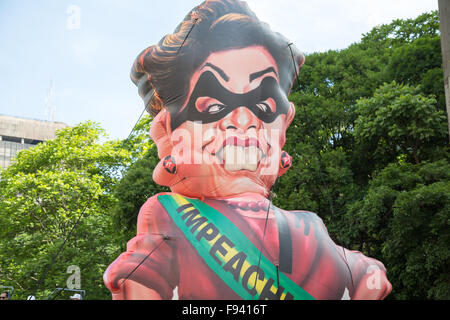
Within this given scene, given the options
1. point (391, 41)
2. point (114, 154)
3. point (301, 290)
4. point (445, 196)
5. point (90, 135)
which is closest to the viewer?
point (301, 290)

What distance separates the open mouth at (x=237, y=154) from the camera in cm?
491

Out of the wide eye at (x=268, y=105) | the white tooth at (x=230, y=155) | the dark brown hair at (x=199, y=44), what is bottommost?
the white tooth at (x=230, y=155)

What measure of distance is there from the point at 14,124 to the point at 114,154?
47.8ft

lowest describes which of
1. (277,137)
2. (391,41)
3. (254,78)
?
(277,137)

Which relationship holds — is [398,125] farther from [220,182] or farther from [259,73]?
[220,182]

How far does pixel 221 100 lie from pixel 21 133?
28.4m

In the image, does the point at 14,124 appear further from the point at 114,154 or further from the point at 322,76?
the point at 322,76

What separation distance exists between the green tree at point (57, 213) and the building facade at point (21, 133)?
11.6m

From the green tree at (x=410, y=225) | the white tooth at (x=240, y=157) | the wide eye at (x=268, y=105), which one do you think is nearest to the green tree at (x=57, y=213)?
the green tree at (x=410, y=225)

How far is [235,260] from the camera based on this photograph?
4.45 m

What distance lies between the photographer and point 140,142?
13492mm

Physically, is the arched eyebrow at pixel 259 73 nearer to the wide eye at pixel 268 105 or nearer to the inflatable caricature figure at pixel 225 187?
the inflatable caricature figure at pixel 225 187

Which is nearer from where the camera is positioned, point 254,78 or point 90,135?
point 254,78
